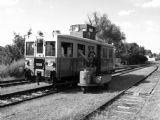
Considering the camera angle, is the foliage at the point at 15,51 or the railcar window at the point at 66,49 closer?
the railcar window at the point at 66,49

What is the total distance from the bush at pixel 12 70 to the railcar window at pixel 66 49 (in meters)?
7.13

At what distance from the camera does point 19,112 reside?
6.89 meters

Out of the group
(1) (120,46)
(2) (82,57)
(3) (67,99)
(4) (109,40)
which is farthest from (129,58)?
(3) (67,99)

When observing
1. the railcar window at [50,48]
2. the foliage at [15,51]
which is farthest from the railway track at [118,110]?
the foliage at [15,51]

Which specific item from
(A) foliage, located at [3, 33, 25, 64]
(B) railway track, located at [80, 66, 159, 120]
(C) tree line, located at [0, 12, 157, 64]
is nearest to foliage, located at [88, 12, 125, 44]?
(C) tree line, located at [0, 12, 157, 64]

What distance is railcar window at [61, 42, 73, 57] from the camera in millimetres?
11294

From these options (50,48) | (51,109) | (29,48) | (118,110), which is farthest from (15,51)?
Answer: (118,110)

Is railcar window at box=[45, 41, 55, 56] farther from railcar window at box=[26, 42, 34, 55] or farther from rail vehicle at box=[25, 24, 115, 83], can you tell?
railcar window at box=[26, 42, 34, 55]

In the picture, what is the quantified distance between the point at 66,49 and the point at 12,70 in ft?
25.6

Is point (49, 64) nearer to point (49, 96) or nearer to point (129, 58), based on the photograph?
point (49, 96)

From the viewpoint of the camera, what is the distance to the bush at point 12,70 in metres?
16.8

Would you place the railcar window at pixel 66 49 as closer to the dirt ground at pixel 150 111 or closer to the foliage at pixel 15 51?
the dirt ground at pixel 150 111

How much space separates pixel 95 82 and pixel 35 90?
331 cm

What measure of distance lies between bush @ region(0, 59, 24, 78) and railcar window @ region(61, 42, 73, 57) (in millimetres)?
7128
